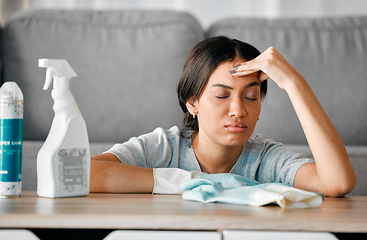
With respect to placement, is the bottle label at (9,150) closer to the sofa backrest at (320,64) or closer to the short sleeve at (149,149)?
the short sleeve at (149,149)

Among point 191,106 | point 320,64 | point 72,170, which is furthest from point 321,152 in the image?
point 320,64

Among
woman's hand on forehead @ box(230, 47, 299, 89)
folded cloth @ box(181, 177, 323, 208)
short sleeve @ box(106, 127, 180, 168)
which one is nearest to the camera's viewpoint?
folded cloth @ box(181, 177, 323, 208)

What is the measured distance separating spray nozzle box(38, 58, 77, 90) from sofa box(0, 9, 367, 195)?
3.55 feet

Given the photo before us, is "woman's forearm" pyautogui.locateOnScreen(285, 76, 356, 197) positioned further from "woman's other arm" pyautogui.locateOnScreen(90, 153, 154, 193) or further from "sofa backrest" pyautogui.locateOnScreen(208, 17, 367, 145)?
"sofa backrest" pyautogui.locateOnScreen(208, 17, 367, 145)

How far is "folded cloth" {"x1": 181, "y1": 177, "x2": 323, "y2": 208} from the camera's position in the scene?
856 mm

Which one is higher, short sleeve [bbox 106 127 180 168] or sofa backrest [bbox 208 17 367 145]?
sofa backrest [bbox 208 17 367 145]

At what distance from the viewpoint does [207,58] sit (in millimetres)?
1331

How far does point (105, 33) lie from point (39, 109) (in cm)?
44

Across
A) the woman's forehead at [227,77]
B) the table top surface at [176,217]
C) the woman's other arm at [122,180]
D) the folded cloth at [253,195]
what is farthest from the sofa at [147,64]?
the table top surface at [176,217]

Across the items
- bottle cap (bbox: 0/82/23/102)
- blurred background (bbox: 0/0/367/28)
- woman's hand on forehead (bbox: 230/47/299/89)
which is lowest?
bottle cap (bbox: 0/82/23/102)

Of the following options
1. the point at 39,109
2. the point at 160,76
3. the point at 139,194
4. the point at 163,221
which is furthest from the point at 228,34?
the point at 163,221

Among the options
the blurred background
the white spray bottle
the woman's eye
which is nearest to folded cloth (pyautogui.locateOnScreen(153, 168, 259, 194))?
the white spray bottle

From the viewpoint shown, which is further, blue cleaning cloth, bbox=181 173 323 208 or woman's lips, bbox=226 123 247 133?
woman's lips, bbox=226 123 247 133

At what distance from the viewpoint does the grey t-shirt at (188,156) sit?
130 centimetres
